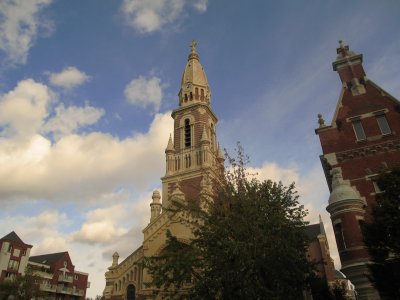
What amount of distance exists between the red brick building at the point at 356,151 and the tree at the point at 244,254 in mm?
2427

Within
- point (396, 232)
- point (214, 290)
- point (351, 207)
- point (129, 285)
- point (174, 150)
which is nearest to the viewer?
point (396, 232)

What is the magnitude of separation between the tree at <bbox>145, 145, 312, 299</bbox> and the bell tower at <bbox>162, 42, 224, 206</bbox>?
23.0m

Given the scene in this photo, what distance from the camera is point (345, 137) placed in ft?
71.3

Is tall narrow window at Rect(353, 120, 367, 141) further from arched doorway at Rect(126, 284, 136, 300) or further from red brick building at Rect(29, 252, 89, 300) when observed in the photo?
red brick building at Rect(29, 252, 89, 300)

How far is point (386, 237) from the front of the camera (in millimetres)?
14633

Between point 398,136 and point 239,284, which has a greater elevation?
point 398,136

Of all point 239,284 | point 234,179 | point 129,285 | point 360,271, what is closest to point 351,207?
point 360,271

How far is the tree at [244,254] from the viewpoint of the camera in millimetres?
14586

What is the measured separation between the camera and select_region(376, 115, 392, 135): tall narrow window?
20953 mm

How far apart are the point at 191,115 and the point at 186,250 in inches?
1385

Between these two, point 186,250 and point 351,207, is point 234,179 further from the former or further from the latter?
point 351,207

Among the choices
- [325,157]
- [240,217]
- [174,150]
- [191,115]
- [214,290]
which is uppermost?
[191,115]

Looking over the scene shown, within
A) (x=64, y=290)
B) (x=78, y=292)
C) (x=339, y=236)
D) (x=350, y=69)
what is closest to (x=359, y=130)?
(x=350, y=69)

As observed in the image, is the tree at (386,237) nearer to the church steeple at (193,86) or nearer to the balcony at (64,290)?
the church steeple at (193,86)
